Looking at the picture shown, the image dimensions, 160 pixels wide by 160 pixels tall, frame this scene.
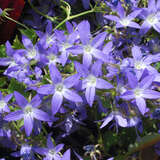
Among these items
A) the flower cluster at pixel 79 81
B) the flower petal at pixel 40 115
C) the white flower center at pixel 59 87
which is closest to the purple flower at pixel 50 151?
the flower cluster at pixel 79 81

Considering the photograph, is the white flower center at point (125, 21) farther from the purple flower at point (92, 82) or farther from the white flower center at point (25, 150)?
the white flower center at point (25, 150)

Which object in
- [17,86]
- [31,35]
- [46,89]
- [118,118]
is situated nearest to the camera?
[46,89]

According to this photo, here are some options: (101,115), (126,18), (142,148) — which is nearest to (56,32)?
(126,18)

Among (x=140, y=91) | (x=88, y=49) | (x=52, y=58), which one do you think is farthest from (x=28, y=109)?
(x=140, y=91)

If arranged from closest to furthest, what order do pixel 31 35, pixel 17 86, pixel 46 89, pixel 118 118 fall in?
1. pixel 46 89
2. pixel 118 118
3. pixel 17 86
4. pixel 31 35

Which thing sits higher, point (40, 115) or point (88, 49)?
point (88, 49)

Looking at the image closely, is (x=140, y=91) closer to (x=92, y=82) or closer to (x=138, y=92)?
(x=138, y=92)
